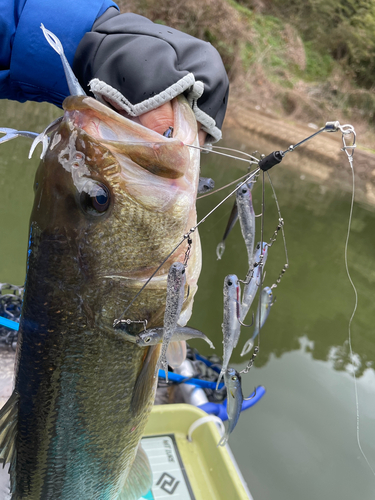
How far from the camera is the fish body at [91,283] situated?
3.16 ft

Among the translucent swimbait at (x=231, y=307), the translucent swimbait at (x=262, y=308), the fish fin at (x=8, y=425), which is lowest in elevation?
the fish fin at (x=8, y=425)

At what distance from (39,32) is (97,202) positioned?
3.40 feet

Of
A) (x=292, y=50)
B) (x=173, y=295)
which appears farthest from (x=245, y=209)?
(x=292, y=50)

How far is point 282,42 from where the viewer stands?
2080cm

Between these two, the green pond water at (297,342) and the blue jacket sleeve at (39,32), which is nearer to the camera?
the blue jacket sleeve at (39,32)

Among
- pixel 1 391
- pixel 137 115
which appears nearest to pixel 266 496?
pixel 1 391

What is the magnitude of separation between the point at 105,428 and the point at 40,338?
400mm

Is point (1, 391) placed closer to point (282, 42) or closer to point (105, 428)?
point (105, 428)

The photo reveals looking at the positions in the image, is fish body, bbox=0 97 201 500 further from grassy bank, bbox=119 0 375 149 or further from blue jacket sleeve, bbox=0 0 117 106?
grassy bank, bbox=119 0 375 149

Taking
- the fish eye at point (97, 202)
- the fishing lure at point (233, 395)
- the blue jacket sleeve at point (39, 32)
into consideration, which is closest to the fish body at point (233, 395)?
the fishing lure at point (233, 395)

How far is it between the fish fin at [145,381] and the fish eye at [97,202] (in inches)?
18.7

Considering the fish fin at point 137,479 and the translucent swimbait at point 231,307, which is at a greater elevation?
the translucent swimbait at point 231,307

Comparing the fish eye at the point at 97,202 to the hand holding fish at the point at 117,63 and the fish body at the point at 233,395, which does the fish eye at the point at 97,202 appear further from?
the fish body at the point at 233,395

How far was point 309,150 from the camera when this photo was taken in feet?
37.2
